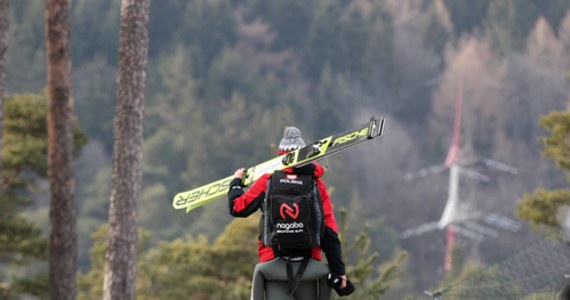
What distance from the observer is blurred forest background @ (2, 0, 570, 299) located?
4114 inches

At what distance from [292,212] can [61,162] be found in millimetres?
10641

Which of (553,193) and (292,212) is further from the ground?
(553,193)

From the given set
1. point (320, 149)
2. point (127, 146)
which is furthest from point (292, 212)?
point (127, 146)

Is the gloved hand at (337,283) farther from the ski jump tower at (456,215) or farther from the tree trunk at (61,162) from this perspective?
the ski jump tower at (456,215)

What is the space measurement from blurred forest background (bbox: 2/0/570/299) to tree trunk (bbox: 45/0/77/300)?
59.6 m

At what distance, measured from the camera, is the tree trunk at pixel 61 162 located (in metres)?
18.5

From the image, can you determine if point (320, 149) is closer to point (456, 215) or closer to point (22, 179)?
point (22, 179)

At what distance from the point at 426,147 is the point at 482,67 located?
17.0 m

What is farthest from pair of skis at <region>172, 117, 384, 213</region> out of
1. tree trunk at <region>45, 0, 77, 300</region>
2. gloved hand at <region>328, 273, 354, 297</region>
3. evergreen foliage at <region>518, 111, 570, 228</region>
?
evergreen foliage at <region>518, 111, 570, 228</region>

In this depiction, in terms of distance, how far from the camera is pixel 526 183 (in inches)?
4616

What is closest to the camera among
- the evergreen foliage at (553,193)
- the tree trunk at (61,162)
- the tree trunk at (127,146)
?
the tree trunk at (127,146)

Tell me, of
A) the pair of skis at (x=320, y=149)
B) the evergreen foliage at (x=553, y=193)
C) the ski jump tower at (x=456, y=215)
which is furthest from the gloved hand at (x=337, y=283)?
the ski jump tower at (x=456, y=215)

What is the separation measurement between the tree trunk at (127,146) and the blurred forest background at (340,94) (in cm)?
6347

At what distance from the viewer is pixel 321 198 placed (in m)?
9.05
